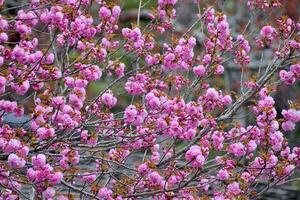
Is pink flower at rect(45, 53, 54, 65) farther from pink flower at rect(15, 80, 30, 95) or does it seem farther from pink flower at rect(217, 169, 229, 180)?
pink flower at rect(217, 169, 229, 180)

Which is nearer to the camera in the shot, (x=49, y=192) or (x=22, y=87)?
(x=49, y=192)

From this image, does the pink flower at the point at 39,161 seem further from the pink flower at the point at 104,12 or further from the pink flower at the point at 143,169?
the pink flower at the point at 104,12

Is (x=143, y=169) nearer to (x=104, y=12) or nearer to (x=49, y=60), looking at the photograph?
(x=49, y=60)

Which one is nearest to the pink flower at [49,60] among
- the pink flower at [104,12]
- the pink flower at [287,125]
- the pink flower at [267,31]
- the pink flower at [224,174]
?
the pink flower at [104,12]

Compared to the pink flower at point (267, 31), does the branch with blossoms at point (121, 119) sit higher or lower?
lower

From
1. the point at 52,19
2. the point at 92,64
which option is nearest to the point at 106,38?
the point at 92,64

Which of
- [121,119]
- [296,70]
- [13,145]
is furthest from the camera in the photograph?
[296,70]

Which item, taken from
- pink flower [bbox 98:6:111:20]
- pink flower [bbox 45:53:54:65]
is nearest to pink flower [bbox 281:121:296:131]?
pink flower [bbox 98:6:111:20]

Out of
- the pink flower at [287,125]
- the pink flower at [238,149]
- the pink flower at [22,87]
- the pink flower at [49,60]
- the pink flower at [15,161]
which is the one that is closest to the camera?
the pink flower at [15,161]

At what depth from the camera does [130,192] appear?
200 inches

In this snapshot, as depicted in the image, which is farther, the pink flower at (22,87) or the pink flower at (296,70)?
the pink flower at (296,70)

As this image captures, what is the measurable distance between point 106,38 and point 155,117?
77cm

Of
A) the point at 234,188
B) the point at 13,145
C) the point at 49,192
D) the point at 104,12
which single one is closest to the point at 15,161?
the point at 13,145

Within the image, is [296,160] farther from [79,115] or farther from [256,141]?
[79,115]
